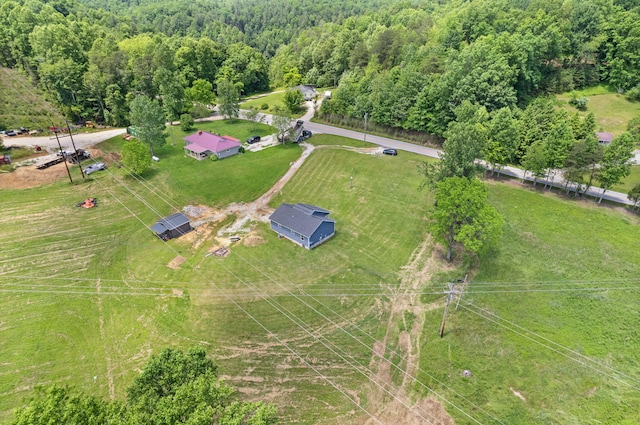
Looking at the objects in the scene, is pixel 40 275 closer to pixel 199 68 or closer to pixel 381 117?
pixel 381 117

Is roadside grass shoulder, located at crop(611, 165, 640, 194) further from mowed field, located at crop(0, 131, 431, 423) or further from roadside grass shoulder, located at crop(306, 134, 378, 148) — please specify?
roadside grass shoulder, located at crop(306, 134, 378, 148)

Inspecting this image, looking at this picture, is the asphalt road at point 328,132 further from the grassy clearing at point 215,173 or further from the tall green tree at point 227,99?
the tall green tree at point 227,99

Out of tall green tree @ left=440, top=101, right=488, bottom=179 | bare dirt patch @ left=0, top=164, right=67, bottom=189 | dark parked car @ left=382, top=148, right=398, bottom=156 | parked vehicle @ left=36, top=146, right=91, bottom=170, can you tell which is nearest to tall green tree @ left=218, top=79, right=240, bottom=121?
parked vehicle @ left=36, top=146, right=91, bottom=170

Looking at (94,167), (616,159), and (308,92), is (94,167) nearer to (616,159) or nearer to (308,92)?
(308,92)

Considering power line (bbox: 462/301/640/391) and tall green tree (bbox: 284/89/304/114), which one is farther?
tall green tree (bbox: 284/89/304/114)

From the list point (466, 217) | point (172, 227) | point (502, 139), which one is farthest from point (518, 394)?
point (502, 139)

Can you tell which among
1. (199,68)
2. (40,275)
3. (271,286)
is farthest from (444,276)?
(199,68)

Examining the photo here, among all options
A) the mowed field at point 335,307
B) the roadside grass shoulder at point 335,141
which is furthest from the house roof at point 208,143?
the roadside grass shoulder at point 335,141
